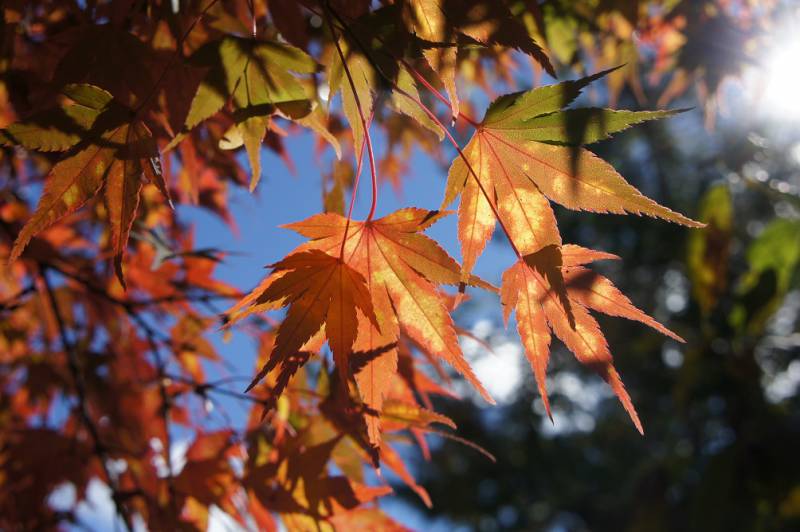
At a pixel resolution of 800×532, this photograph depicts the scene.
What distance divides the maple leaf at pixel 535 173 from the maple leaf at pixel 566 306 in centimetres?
2

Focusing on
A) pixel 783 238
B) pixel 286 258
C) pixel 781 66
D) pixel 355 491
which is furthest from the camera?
pixel 783 238

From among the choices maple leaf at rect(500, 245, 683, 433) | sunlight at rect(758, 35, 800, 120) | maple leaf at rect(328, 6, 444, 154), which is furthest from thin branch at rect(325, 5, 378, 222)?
sunlight at rect(758, 35, 800, 120)

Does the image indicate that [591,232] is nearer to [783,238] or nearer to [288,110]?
[783,238]

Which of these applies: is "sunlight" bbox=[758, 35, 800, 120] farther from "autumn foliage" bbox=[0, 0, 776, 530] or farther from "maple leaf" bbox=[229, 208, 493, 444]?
"maple leaf" bbox=[229, 208, 493, 444]

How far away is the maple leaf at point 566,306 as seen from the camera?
46 centimetres

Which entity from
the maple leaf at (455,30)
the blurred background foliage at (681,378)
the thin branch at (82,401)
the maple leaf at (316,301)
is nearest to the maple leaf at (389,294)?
the maple leaf at (316,301)

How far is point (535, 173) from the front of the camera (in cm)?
50

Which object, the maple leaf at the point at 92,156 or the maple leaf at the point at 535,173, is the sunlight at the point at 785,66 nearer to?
the maple leaf at the point at 535,173

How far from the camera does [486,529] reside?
362 inches

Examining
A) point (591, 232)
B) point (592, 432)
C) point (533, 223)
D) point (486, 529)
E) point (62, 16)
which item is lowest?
point (486, 529)

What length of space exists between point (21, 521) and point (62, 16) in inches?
31.9

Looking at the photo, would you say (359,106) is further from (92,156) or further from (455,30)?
(92,156)

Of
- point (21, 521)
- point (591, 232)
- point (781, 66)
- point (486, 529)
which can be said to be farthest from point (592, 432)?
point (21, 521)

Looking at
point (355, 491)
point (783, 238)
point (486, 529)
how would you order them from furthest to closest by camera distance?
point (486, 529)
point (783, 238)
point (355, 491)
